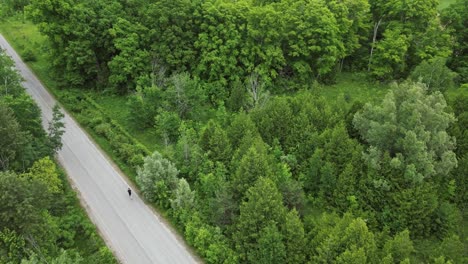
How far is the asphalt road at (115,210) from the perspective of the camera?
3353 cm

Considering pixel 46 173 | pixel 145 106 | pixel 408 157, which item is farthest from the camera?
pixel 145 106

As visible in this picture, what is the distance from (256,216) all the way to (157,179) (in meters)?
11.4

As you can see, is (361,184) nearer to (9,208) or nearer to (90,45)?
(9,208)

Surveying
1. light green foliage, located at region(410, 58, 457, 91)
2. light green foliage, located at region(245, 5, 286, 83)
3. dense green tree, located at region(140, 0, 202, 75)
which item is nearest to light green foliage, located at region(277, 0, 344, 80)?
light green foliage, located at region(245, 5, 286, 83)

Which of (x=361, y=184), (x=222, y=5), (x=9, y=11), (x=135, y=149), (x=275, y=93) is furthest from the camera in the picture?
(x=9, y=11)

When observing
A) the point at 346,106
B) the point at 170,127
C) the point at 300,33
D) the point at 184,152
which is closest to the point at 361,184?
the point at 346,106

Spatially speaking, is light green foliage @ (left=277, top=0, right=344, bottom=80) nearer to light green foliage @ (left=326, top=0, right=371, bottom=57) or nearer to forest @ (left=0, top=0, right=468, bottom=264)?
forest @ (left=0, top=0, right=468, bottom=264)

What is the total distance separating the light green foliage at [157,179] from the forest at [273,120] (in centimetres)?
16

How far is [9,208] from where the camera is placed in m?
27.5

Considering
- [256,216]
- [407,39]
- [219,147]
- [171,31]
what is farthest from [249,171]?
[407,39]

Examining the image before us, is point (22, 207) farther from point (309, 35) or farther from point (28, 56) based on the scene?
point (28, 56)

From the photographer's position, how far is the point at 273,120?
144ft

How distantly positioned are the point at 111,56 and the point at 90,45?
352cm

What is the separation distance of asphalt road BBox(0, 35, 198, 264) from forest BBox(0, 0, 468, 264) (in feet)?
4.78
